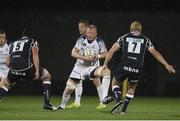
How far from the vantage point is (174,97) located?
2069 cm

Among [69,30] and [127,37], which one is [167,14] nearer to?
[69,30]

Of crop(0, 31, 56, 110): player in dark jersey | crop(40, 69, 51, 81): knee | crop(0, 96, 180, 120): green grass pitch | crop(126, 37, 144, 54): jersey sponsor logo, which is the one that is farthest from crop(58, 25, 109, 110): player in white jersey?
crop(126, 37, 144, 54): jersey sponsor logo

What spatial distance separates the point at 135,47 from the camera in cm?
1289

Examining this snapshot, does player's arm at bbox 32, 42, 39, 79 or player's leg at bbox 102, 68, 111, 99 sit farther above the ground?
player's arm at bbox 32, 42, 39, 79

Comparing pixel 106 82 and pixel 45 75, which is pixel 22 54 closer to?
pixel 45 75

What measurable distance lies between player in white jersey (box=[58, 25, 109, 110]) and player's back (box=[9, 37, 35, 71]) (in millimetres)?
1248

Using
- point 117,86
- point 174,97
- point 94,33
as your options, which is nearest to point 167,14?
point 174,97

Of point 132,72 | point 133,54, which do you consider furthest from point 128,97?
point 133,54

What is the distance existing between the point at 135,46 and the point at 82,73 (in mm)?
2126

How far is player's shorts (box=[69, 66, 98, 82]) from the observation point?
14602mm

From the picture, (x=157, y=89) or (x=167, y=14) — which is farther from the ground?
(x=167, y=14)

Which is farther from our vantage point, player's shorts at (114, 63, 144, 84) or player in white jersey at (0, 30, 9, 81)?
player in white jersey at (0, 30, 9, 81)

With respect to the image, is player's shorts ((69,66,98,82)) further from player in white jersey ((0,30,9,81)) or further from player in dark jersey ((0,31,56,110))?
player in white jersey ((0,30,9,81))

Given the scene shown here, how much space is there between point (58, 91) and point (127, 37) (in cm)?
820
